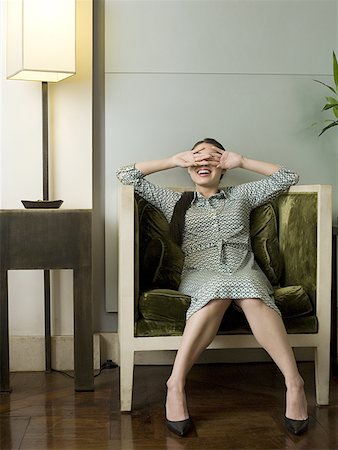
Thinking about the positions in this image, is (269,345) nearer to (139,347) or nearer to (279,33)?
(139,347)

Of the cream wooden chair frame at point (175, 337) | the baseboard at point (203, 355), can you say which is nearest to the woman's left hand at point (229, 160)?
the cream wooden chair frame at point (175, 337)

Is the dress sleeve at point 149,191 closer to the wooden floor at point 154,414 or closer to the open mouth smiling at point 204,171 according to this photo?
the open mouth smiling at point 204,171

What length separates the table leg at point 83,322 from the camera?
2.85m

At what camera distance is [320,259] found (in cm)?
271

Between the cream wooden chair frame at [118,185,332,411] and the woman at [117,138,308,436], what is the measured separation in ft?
0.50

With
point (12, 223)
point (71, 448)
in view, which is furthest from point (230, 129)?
point (71, 448)

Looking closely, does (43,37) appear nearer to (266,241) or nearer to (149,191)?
(149,191)

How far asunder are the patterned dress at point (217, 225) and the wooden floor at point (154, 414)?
1.51 ft

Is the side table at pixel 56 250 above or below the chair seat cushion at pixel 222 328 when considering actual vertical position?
above

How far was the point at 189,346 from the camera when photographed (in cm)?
247

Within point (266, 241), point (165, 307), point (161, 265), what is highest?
point (266, 241)

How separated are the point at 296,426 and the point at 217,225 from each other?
34.3 inches

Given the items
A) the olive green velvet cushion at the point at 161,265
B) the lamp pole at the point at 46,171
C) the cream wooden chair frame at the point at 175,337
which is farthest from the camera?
the lamp pole at the point at 46,171

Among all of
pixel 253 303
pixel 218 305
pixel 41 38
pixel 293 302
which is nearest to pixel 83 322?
pixel 218 305
